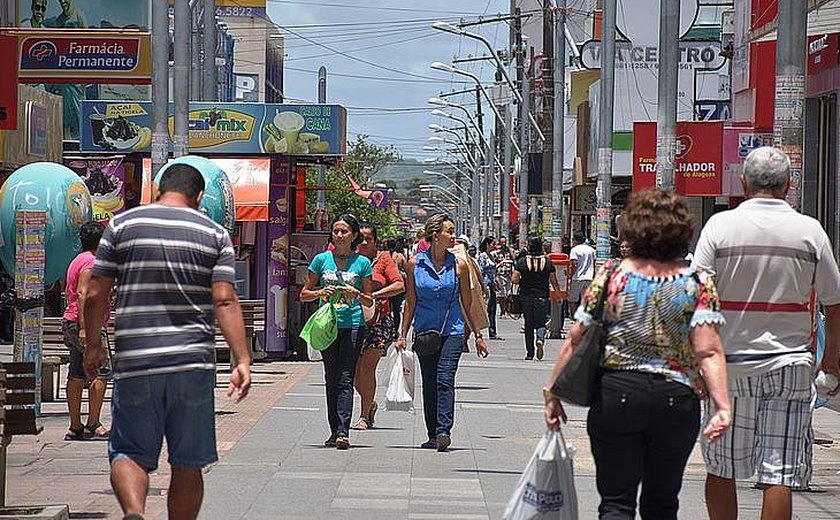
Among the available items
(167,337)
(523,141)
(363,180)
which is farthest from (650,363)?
(363,180)

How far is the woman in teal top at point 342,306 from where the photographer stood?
1192cm

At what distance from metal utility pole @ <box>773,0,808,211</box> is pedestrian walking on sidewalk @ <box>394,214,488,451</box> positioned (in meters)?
2.70

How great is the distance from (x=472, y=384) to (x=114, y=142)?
23.2ft

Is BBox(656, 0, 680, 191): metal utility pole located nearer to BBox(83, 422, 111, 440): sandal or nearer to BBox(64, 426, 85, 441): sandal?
BBox(83, 422, 111, 440): sandal

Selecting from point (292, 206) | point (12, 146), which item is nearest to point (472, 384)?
point (292, 206)

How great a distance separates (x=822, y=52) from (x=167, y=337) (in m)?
14.4

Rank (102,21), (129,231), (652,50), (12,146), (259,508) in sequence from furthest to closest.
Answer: (102,21), (652,50), (12,146), (259,508), (129,231)

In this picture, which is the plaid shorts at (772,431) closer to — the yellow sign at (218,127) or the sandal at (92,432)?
the sandal at (92,432)

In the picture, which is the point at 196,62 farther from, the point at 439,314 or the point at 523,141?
the point at 523,141

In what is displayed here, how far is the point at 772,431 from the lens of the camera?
23.4ft

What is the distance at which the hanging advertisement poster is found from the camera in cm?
2220

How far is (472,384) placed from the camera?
18797 mm

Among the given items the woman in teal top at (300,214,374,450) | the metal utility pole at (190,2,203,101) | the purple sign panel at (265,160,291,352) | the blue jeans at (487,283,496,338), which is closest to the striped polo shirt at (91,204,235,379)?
the woman in teal top at (300,214,374,450)

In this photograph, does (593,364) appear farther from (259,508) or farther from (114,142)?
(114,142)
